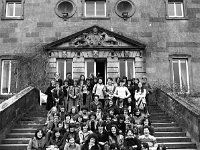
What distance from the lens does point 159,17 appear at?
758 inches

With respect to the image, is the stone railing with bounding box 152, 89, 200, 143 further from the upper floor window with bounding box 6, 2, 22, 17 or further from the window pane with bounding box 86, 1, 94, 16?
the upper floor window with bounding box 6, 2, 22, 17

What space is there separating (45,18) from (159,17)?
739 centimetres

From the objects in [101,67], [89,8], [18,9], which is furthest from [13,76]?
[89,8]

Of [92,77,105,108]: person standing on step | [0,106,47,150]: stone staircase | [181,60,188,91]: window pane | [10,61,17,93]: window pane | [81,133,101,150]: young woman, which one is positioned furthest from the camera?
[181,60,188,91]: window pane

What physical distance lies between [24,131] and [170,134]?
5.66 m

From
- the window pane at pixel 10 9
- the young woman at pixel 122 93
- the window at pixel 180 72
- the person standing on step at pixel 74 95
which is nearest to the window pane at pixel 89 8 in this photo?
the window pane at pixel 10 9

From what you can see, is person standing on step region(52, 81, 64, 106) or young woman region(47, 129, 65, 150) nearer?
young woman region(47, 129, 65, 150)

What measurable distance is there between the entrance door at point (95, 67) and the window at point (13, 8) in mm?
5484

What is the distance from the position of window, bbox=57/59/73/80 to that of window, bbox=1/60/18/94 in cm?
267

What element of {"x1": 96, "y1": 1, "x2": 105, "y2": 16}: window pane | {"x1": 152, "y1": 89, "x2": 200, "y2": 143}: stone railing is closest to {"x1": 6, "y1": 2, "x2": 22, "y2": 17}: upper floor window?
{"x1": 96, "y1": 1, "x2": 105, "y2": 16}: window pane

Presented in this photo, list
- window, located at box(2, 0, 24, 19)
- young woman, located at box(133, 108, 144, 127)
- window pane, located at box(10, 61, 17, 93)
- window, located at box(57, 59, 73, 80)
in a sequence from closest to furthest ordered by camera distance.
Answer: young woman, located at box(133, 108, 144, 127) → window pane, located at box(10, 61, 17, 93) → window, located at box(57, 59, 73, 80) → window, located at box(2, 0, 24, 19)

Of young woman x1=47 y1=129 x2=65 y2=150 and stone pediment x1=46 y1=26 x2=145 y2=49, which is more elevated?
stone pediment x1=46 y1=26 x2=145 y2=49

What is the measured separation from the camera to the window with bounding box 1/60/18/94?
1812 cm

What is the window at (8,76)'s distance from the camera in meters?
18.1
